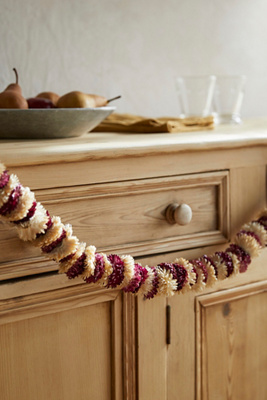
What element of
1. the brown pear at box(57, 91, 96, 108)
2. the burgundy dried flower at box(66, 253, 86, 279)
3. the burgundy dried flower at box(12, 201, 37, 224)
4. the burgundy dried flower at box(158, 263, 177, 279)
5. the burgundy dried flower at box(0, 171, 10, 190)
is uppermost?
the brown pear at box(57, 91, 96, 108)

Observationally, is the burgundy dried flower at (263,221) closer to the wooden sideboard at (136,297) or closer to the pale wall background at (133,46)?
the wooden sideboard at (136,297)

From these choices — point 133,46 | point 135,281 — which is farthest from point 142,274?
point 133,46

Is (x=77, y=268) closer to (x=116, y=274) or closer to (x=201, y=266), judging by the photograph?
(x=116, y=274)

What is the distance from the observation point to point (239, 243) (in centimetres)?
104

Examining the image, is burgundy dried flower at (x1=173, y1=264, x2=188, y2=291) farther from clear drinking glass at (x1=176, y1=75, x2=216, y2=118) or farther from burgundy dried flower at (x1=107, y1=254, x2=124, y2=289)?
clear drinking glass at (x1=176, y1=75, x2=216, y2=118)

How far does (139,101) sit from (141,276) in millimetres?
787

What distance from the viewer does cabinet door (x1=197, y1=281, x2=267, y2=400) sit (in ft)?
3.51

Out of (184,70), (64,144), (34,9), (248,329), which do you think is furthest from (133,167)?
(184,70)

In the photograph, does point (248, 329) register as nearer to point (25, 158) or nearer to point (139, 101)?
point (25, 158)

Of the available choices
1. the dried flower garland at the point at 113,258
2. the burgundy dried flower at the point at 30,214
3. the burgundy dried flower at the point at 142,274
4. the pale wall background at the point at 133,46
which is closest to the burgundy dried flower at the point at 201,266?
the dried flower garland at the point at 113,258

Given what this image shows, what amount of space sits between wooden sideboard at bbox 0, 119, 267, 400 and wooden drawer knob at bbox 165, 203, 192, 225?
0.04ft

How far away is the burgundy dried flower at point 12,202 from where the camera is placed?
78 cm

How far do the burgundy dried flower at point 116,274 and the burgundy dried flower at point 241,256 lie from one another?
0.25 metres

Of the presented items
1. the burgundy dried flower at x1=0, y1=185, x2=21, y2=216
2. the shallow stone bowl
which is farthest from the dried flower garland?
the shallow stone bowl
